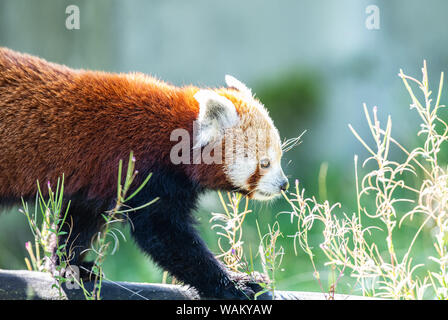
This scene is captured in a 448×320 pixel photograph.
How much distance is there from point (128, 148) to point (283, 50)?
3683 millimetres

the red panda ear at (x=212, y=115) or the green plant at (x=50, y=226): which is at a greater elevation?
the red panda ear at (x=212, y=115)

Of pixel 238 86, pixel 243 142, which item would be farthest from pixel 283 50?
pixel 243 142

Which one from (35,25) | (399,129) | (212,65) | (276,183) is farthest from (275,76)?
(276,183)

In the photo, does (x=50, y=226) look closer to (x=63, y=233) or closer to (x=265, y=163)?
(x=63, y=233)

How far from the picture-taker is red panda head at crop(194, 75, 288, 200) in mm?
2311

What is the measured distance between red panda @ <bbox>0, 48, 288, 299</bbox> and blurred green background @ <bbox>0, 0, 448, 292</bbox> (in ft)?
8.82

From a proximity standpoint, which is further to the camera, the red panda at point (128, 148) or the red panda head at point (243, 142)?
the red panda head at point (243, 142)

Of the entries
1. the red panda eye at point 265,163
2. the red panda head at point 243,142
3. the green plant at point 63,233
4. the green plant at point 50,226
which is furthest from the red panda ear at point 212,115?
the green plant at point 50,226

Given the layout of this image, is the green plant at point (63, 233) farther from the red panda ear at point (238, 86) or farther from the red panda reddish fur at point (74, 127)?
the red panda ear at point (238, 86)

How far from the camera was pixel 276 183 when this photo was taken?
8.04 ft

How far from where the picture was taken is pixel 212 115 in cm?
231

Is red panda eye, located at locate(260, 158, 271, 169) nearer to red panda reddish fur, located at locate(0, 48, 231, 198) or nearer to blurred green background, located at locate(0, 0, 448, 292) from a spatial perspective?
red panda reddish fur, located at locate(0, 48, 231, 198)

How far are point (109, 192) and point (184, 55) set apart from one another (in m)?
3.62

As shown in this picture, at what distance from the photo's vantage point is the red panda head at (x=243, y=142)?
2.31 m
